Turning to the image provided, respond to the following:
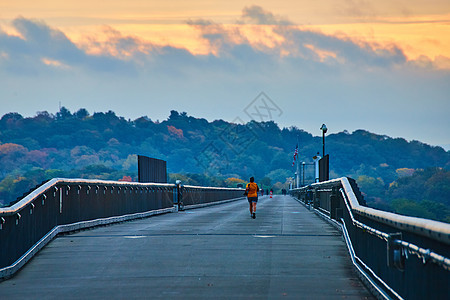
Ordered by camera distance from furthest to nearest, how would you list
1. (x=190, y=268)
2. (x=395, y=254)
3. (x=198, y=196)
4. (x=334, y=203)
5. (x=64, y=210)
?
(x=198, y=196)
(x=334, y=203)
(x=64, y=210)
(x=190, y=268)
(x=395, y=254)

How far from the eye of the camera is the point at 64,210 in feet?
69.1

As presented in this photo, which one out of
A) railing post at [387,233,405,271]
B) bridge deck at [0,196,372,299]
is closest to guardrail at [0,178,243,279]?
bridge deck at [0,196,372,299]

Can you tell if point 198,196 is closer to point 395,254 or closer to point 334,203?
point 334,203

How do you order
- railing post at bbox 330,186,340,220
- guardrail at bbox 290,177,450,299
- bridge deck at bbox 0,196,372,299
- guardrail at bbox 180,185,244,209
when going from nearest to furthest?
guardrail at bbox 290,177,450,299 < bridge deck at bbox 0,196,372,299 < railing post at bbox 330,186,340,220 < guardrail at bbox 180,185,244,209

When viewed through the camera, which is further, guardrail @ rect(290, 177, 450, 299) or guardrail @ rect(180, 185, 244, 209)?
guardrail @ rect(180, 185, 244, 209)

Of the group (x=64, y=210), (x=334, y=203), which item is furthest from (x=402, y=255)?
(x=334, y=203)

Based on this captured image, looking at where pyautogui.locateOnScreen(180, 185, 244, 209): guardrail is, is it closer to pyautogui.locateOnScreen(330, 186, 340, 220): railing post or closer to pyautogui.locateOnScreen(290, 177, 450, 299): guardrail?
pyautogui.locateOnScreen(330, 186, 340, 220): railing post

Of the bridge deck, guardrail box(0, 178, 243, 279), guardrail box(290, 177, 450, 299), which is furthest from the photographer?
guardrail box(0, 178, 243, 279)

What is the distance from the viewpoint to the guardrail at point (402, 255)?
669 cm

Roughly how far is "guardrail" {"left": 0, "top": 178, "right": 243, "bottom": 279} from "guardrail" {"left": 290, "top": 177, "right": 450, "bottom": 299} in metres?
6.14

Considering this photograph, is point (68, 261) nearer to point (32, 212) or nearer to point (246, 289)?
point (32, 212)

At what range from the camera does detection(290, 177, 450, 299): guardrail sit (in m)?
6.69

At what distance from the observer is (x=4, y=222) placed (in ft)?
42.4

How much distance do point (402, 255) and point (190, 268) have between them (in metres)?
5.85
